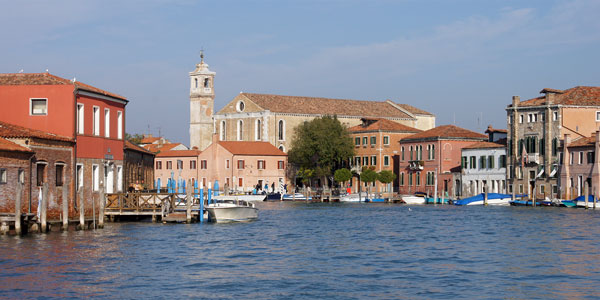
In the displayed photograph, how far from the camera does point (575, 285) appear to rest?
20594 mm

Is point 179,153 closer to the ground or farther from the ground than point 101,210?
farther from the ground

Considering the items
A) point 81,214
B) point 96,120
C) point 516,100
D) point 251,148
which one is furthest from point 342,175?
point 81,214

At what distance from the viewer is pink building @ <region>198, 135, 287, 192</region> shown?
271 ft

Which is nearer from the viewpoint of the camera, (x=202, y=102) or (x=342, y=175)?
(x=342, y=175)

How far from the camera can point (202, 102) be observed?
98500 millimetres

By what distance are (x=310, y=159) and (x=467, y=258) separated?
5845 centimetres

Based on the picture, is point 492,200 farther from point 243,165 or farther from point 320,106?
point 320,106

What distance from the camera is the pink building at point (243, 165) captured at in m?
82.6

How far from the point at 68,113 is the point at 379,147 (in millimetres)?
51985

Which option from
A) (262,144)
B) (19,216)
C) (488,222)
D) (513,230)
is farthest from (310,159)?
(19,216)

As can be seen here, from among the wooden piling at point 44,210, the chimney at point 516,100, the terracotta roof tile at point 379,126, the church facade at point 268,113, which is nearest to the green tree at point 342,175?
the terracotta roof tile at point 379,126

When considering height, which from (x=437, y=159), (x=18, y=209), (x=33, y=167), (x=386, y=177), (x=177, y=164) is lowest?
(x=18, y=209)

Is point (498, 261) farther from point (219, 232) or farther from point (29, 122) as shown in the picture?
point (29, 122)

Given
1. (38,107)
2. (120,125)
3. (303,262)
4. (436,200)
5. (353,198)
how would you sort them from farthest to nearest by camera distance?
(353,198) < (436,200) < (120,125) < (38,107) < (303,262)
